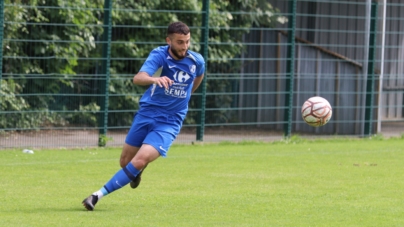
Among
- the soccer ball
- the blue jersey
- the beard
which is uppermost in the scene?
the beard

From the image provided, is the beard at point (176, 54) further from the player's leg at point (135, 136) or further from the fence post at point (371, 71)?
the fence post at point (371, 71)

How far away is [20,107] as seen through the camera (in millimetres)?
15406

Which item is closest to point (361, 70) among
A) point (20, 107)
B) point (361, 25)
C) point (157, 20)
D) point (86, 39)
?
point (361, 25)

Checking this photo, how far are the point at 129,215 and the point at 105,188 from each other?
453 millimetres

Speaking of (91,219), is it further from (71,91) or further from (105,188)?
(71,91)

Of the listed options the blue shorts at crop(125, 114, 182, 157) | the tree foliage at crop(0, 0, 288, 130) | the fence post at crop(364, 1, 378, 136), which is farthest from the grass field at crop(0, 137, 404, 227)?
the fence post at crop(364, 1, 378, 136)

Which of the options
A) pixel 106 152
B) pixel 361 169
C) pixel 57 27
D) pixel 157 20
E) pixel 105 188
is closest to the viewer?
pixel 105 188

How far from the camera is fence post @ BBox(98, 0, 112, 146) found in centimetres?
1573

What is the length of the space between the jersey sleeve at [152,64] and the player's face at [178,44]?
17 centimetres

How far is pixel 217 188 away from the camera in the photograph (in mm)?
10867

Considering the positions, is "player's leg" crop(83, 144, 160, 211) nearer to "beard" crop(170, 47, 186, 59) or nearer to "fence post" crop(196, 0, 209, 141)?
"beard" crop(170, 47, 186, 59)

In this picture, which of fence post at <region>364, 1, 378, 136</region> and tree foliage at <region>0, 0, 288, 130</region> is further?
fence post at <region>364, 1, 378, 136</region>

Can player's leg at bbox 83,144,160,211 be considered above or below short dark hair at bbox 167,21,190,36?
below

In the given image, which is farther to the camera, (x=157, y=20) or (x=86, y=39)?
(x=157, y=20)
